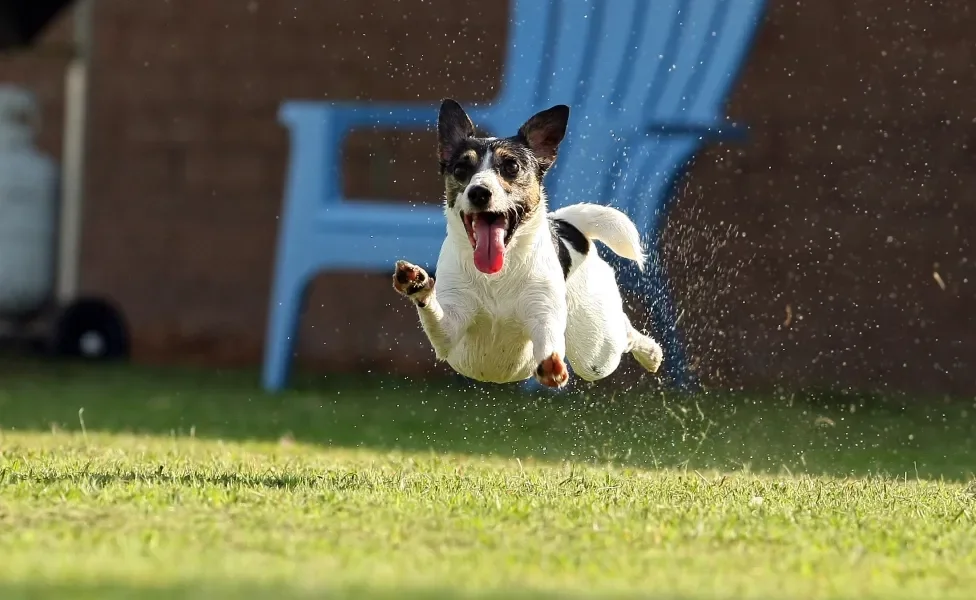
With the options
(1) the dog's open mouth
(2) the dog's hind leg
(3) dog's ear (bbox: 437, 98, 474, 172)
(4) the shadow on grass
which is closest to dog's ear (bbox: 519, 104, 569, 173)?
→ (3) dog's ear (bbox: 437, 98, 474, 172)

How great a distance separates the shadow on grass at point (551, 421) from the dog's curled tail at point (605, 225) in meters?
0.95

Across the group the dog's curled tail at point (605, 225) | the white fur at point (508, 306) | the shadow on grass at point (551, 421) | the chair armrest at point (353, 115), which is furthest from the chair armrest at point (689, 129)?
the white fur at point (508, 306)

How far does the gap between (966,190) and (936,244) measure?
15.9 inches

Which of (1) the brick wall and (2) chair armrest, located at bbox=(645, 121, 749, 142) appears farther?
(1) the brick wall

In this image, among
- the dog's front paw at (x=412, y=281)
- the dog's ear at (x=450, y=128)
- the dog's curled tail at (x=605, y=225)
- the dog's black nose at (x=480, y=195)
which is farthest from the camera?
the dog's curled tail at (x=605, y=225)

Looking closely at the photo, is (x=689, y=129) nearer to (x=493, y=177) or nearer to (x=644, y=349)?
(x=644, y=349)

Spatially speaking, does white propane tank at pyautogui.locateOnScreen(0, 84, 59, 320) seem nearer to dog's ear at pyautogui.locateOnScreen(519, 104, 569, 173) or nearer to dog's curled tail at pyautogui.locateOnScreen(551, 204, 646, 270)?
dog's curled tail at pyautogui.locateOnScreen(551, 204, 646, 270)

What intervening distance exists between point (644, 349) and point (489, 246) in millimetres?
1548

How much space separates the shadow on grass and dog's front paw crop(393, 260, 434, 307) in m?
1.84

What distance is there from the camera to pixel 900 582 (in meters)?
3.78

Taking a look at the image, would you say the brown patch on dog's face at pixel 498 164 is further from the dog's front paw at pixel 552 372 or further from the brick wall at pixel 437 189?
the brick wall at pixel 437 189

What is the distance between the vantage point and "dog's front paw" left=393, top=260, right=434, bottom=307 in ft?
16.5

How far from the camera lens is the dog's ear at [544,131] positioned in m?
5.77

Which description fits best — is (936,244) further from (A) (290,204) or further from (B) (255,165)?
(B) (255,165)
